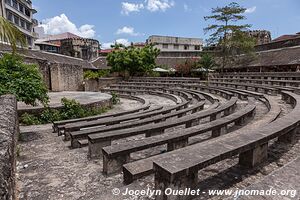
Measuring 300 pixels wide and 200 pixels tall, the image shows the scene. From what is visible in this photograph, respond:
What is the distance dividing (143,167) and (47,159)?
8.63 ft

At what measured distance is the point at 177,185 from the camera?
7.54ft

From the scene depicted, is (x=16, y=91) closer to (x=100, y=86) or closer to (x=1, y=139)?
(x=1, y=139)

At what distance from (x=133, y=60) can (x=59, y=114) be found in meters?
17.2

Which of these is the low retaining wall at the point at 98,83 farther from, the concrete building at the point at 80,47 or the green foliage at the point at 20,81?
the concrete building at the point at 80,47

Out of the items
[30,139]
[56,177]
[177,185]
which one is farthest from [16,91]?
[177,185]

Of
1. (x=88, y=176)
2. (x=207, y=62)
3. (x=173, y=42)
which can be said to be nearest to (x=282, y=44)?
(x=207, y=62)

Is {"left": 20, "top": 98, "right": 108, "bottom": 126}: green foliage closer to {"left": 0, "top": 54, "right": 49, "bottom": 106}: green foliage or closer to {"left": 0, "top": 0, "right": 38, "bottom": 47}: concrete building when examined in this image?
{"left": 0, "top": 54, "right": 49, "bottom": 106}: green foliage

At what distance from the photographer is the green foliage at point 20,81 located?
6287mm

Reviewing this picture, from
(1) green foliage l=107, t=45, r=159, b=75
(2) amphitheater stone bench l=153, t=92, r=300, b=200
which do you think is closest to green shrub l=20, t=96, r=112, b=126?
(2) amphitheater stone bench l=153, t=92, r=300, b=200

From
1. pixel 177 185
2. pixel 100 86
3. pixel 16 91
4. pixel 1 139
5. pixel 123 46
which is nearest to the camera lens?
pixel 177 185

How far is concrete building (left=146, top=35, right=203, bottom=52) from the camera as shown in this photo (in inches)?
1965

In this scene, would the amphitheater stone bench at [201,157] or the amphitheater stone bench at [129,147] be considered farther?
the amphitheater stone bench at [129,147]

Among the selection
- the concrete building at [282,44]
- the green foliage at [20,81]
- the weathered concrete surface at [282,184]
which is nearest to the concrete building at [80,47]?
the concrete building at [282,44]

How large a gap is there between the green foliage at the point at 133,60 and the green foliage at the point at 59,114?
16.0 metres
